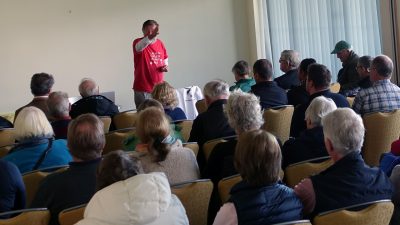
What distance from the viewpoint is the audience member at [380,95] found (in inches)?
210

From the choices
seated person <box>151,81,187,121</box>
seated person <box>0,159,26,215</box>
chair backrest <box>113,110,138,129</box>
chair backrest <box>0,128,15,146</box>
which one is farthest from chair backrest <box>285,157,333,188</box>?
chair backrest <box>0,128,15,146</box>

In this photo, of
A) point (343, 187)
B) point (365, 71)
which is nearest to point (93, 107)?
point (365, 71)

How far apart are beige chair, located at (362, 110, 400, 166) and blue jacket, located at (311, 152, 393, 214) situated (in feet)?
5.90

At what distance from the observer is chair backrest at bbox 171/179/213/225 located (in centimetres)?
318

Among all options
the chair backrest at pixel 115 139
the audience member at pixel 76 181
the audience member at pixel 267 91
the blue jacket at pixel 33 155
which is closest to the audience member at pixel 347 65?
the audience member at pixel 267 91

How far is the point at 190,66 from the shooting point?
1048cm

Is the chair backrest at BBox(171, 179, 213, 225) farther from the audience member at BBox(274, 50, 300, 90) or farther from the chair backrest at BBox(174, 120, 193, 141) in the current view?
the audience member at BBox(274, 50, 300, 90)

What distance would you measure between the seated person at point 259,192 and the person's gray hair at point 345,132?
0.48 meters

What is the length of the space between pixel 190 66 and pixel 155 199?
26.4 ft

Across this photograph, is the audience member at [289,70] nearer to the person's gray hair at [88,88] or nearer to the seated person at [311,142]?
the person's gray hair at [88,88]

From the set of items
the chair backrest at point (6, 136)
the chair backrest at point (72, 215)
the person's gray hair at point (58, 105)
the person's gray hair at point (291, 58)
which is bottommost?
the chair backrest at point (72, 215)

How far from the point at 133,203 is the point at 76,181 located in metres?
0.89

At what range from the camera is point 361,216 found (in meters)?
2.62

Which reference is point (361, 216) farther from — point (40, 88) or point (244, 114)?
point (40, 88)
